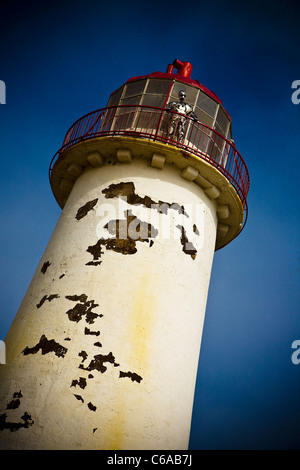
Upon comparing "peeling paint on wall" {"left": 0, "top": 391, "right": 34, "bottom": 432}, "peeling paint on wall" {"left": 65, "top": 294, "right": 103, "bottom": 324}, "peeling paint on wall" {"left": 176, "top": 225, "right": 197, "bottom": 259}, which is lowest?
"peeling paint on wall" {"left": 0, "top": 391, "right": 34, "bottom": 432}

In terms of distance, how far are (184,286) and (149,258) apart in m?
0.90

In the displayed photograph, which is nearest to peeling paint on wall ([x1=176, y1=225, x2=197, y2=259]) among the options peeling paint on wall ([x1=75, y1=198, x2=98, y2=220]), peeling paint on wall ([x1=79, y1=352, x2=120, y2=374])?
peeling paint on wall ([x1=75, y1=198, x2=98, y2=220])

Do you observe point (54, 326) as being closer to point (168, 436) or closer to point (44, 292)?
point (44, 292)

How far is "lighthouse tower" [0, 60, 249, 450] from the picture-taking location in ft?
19.4

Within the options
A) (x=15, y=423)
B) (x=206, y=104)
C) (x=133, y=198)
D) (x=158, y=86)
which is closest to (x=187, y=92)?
(x=206, y=104)

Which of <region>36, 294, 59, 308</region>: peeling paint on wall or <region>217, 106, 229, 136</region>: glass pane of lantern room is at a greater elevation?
<region>217, 106, 229, 136</region>: glass pane of lantern room

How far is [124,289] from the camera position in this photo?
22.5 feet

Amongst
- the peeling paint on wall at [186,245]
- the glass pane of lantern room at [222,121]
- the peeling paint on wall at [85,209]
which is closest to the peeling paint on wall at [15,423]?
the peeling paint on wall at [85,209]

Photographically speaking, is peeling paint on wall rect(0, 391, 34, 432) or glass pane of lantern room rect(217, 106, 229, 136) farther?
glass pane of lantern room rect(217, 106, 229, 136)

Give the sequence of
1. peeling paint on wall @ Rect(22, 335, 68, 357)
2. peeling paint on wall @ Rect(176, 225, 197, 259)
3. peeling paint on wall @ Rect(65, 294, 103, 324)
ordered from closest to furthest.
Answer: peeling paint on wall @ Rect(22, 335, 68, 357) → peeling paint on wall @ Rect(65, 294, 103, 324) → peeling paint on wall @ Rect(176, 225, 197, 259)

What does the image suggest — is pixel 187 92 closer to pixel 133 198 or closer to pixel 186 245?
pixel 133 198

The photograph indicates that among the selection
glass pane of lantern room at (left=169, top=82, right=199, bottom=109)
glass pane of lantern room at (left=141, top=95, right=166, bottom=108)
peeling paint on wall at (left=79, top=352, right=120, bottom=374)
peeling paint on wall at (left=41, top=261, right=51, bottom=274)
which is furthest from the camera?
glass pane of lantern room at (left=169, top=82, right=199, bottom=109)

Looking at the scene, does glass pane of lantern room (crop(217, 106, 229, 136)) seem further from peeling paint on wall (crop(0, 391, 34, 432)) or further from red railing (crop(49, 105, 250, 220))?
peeling paint on wall (crop(0, 391, 34, 432))

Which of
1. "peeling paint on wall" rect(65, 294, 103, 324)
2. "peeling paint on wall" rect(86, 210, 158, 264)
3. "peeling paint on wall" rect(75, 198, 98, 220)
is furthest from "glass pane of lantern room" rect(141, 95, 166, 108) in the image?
"peeling paint on wall" rect(65, 294, 103, 324)
